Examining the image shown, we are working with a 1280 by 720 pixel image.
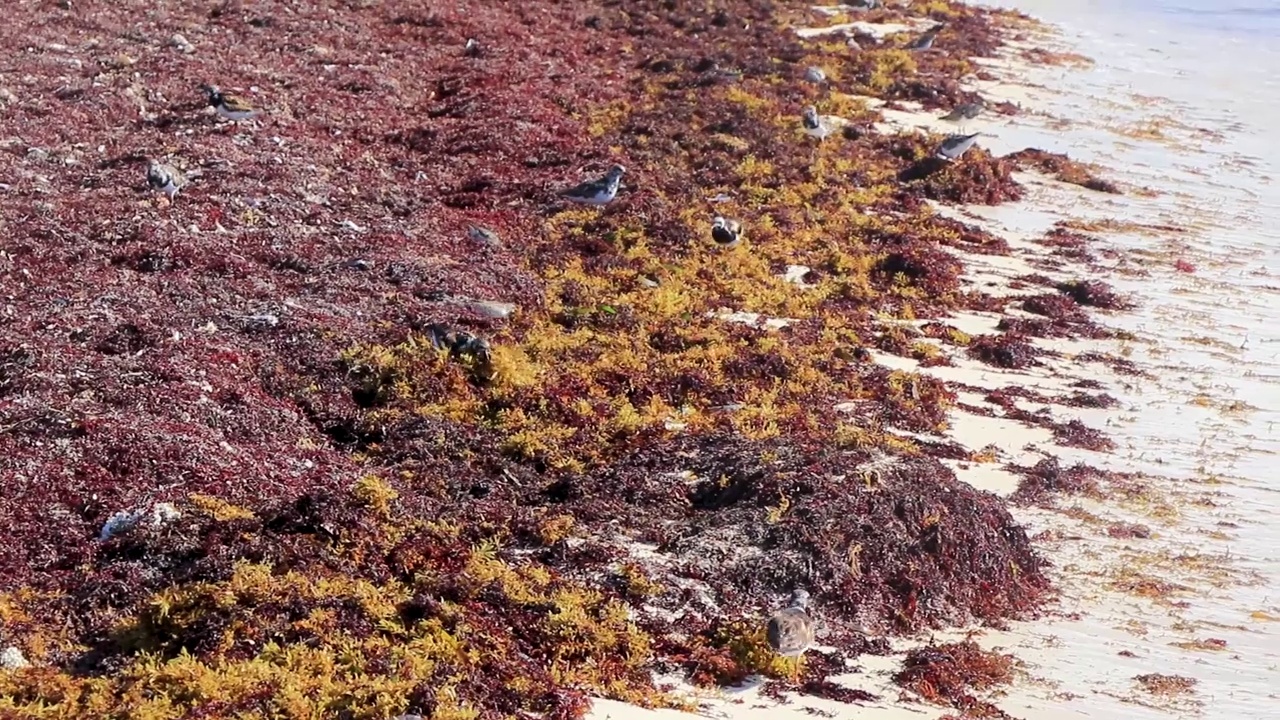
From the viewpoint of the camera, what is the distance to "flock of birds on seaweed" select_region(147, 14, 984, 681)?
6785 mm

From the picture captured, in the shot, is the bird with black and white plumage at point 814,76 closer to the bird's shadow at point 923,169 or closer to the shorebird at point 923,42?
the shorebird at point 923,42

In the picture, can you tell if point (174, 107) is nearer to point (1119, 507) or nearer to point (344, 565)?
point (344, 565)

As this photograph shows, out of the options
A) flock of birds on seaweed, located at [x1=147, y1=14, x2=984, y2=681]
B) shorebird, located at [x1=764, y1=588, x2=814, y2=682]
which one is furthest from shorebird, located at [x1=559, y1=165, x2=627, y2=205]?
shorebird, located at [x1=764, y1=588, x2=814, y2=682]

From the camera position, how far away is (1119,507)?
348 inches

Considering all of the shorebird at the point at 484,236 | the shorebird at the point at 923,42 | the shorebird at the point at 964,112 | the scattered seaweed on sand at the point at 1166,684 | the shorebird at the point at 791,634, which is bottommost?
the scattered seaweed on sand at the point at 1166,684

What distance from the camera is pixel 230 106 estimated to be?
14.2 metres

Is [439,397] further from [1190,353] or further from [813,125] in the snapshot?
[813,125]

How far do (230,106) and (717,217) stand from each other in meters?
5.66

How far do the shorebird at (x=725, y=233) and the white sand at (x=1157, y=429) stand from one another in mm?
2420

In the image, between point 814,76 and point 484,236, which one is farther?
point 814,76

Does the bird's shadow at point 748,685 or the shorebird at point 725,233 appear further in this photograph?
the shorebird at point 725,233

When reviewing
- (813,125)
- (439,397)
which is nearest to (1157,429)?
(439,397)

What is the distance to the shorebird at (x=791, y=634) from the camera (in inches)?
265

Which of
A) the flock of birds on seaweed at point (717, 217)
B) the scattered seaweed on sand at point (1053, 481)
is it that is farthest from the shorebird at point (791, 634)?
the scattered seaweed on sand at point (1053, 481)
